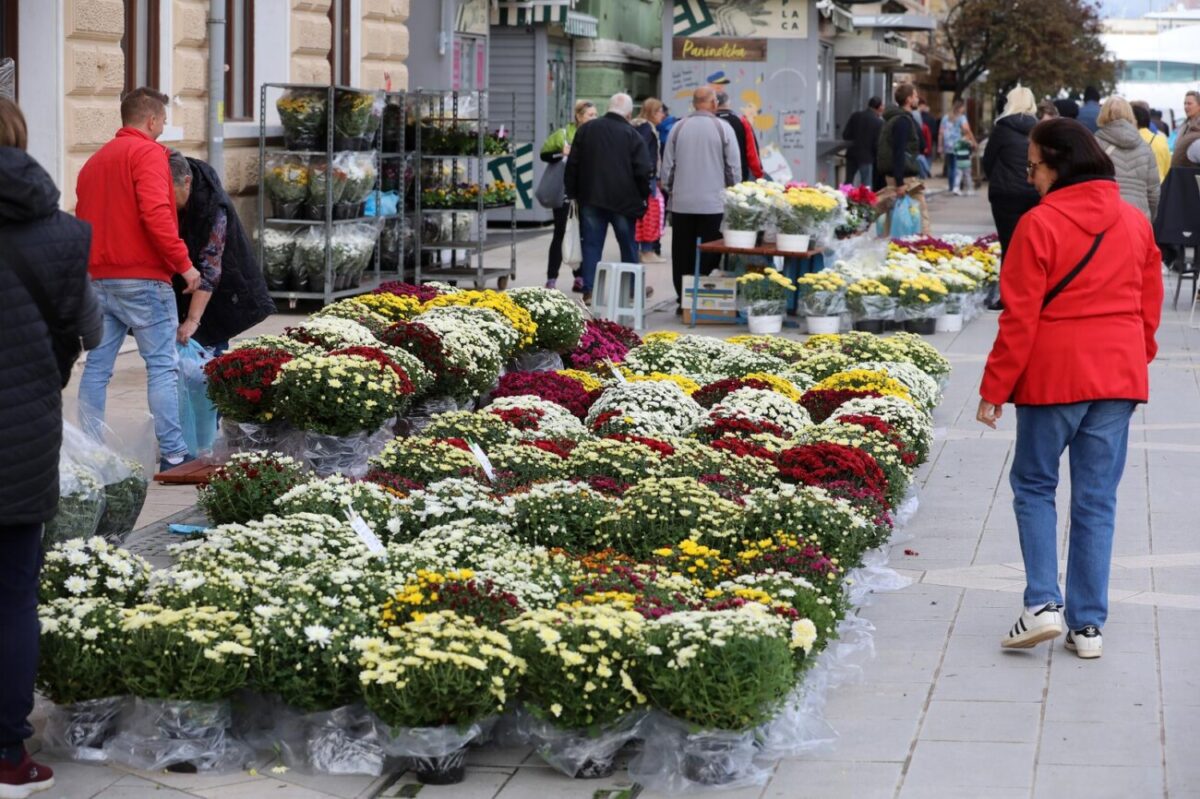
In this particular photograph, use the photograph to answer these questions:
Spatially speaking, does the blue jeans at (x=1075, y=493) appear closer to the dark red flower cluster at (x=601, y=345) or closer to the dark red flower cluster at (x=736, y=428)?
the dark red flower cluster at (x=736, y=428)

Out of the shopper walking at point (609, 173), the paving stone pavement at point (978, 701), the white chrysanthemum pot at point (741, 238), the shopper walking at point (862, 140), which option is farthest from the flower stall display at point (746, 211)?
the shopper walking at point (862, 140)

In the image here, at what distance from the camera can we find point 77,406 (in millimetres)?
6590

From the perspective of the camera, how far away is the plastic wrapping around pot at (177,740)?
5.04 metres

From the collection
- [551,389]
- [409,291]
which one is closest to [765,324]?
[409,291]

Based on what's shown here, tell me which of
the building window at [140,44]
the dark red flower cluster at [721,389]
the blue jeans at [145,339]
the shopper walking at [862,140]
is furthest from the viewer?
the shopper walking at [862,140]

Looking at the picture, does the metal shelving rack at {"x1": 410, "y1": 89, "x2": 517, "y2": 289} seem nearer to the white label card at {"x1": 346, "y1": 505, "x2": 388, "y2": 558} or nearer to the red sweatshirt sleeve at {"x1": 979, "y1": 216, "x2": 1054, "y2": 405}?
the white label card at {"x1": 346, "y1": 505, "x2": 388, "y2": 558}

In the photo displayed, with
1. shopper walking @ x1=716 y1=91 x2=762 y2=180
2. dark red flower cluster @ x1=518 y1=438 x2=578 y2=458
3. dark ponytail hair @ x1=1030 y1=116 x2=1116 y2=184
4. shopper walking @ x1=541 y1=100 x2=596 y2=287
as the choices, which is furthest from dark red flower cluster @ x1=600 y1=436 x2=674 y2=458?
shopper walking @ x1=541 y1=100 x2=596 y2=287

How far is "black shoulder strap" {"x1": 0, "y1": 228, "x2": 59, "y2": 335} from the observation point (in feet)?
15.2

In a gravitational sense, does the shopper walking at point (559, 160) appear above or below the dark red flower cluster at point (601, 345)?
above

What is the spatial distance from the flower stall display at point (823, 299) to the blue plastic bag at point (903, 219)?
19.7 ft

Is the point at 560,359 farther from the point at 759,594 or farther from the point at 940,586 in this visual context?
the point at 759,594

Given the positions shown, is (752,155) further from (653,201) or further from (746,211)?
(653,201)

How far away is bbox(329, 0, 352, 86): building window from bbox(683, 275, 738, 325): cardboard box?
4213 mm

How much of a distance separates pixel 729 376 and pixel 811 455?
124 inches
